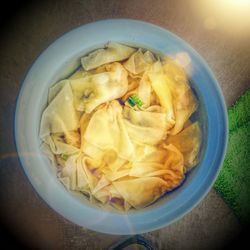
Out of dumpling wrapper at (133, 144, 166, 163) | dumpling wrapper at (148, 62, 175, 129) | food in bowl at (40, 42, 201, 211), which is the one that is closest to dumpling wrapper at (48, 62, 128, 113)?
food in bowl at (40, 42, 201, 211)

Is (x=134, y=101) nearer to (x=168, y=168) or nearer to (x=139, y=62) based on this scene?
(x=139, y=62)

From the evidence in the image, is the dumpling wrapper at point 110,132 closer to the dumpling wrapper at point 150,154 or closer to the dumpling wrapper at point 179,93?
the dumpling wrapper at point 150,154

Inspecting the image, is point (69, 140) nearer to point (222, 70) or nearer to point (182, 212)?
point (182, 212)

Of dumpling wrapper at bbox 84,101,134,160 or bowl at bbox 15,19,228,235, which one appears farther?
dumpling wrapper at bbox 84,101,134,160

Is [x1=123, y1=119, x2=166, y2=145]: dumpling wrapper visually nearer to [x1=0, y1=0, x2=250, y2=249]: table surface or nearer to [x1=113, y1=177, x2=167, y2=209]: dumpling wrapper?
[x1=113, y1=177, x2=167, y2=209]: dumpling wrapper

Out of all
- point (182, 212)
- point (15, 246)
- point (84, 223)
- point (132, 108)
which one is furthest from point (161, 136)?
point (15, 246)

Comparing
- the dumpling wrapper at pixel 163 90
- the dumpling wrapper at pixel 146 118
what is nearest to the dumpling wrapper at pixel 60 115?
the dumpling wrapper at pixel 146 118

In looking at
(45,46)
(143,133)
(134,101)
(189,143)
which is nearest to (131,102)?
(134,101)
